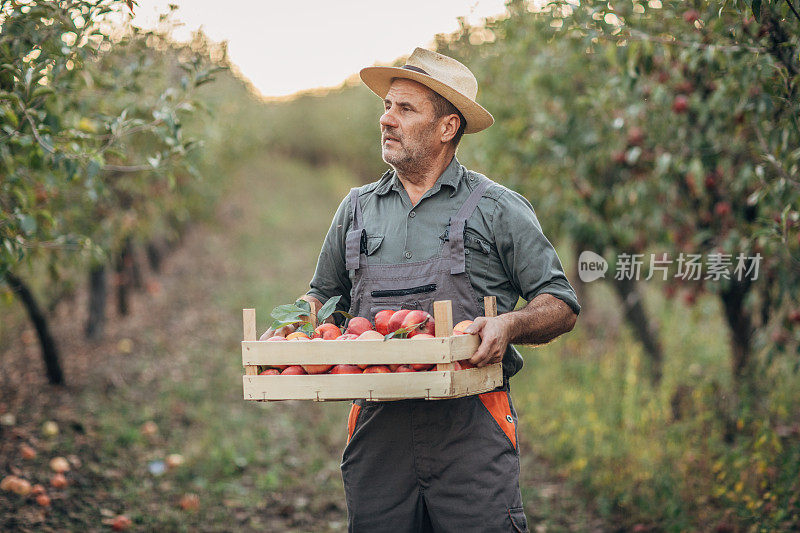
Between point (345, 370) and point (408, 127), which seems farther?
point (408, 127)

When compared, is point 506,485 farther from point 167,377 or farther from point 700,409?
point 167,377

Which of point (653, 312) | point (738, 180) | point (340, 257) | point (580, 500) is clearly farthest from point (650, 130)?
point (653, 312)

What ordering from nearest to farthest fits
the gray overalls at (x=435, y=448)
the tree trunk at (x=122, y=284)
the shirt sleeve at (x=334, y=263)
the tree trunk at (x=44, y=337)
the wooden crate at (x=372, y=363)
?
1. the wooden crate at (x=372, y=363)
2. the gray overalls at (x=435, y=448)
3. the shirt sleeve at (x=334, y=263)
4. the tree trunk at (x=44, y=337)
5. the tree trunk at (x=122, y=284)

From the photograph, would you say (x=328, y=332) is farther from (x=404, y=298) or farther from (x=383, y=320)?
(x=404, y=298)

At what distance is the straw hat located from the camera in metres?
2.83

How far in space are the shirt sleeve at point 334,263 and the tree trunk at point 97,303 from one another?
6784 mm

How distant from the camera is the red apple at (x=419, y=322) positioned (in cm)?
248

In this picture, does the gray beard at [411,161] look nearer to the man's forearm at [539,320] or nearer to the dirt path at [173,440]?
the man's forearm at [539,320]

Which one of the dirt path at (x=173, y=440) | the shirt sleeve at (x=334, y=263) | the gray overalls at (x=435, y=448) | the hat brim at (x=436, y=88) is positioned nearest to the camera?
the gray overalls at (x=435, y=448)

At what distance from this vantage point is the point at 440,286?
2.73m

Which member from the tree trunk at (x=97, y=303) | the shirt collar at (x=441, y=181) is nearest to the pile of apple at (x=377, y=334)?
the shirt collar at (x=441, y=181)

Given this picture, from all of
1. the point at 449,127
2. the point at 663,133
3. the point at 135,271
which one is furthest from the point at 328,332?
the point at 135,271

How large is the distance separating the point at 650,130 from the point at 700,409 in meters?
2.17

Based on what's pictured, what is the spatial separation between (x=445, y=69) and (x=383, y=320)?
3.41ft
